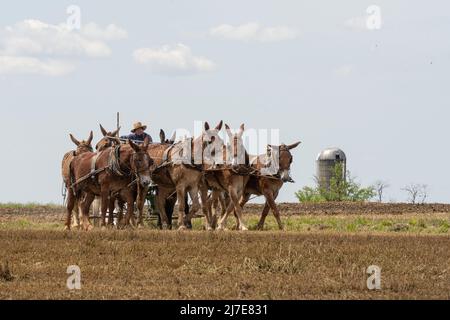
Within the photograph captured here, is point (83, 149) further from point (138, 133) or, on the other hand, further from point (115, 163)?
point (115, 163)

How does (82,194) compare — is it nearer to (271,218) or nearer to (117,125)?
(117,125)

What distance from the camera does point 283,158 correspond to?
31078 millimetres

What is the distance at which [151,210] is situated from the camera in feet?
108

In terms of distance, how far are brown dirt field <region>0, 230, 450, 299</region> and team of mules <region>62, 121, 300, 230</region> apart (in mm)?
3598

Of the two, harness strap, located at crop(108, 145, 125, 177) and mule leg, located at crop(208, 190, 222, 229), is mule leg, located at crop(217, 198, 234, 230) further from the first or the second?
harness strap, located at crop(108, 145, 125, 177)

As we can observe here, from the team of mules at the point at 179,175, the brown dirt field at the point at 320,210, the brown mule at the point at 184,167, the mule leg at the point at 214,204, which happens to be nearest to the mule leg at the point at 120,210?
the team of mules at the point at 179,175

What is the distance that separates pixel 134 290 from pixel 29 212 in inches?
1011

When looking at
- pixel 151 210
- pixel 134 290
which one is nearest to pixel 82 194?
pixel 151 210

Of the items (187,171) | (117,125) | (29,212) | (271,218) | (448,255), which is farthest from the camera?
(29,212)

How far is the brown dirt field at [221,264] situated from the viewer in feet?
61.9

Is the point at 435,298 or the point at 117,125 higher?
the point at 117,125

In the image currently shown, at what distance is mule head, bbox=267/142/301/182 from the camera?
3097cm

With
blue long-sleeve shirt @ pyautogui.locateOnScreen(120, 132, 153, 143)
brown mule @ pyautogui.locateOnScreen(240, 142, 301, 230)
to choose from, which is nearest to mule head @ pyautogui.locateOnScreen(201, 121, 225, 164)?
brown mule @ pyautogui.locateOnScreen(240, 142, 301, 230)

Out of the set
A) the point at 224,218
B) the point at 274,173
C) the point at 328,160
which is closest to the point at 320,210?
the point at 224,218
